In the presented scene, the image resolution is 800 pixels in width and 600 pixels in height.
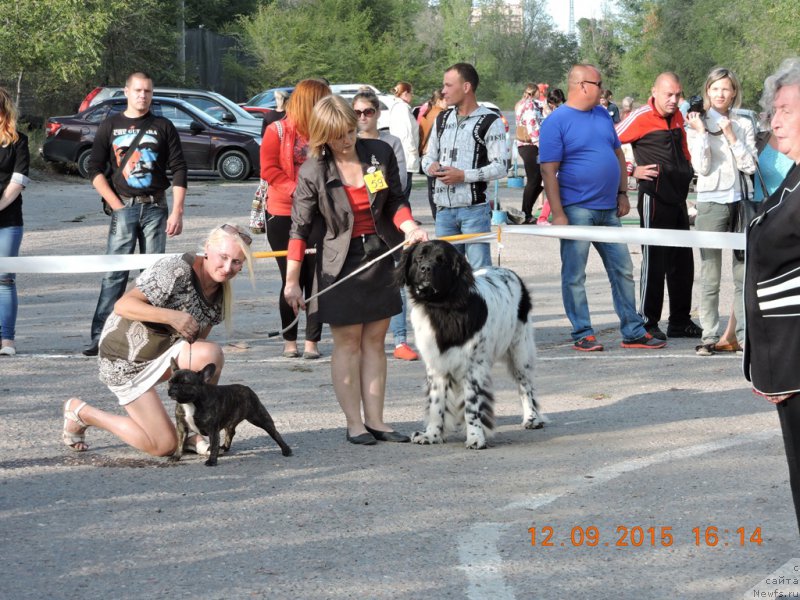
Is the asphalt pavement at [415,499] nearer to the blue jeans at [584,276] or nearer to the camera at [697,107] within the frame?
the blue jeans at [584,276]

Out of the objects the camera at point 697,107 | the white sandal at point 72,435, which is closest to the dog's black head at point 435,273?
the white sandal at point 72,435

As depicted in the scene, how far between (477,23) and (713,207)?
100 meters

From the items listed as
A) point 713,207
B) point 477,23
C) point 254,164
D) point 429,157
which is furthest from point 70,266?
point 477,23

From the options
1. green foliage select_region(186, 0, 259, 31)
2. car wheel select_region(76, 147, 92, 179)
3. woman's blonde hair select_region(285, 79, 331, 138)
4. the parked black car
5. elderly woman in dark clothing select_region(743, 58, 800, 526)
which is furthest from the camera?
green foliage select_region(186, 0, 259, 31)

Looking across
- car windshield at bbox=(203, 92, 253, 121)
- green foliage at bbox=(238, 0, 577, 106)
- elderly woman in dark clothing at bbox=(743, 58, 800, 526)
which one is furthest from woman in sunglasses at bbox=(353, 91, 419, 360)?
green foliage at bbox=(238, 0, 577, 106)

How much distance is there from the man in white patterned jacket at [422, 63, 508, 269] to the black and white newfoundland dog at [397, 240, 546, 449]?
6.88 feet

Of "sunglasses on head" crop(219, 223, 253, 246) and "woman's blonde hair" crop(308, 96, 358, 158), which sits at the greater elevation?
"woman's blonde hair" crop(308, 96, 358, 158)

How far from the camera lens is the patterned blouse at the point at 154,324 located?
655 cm

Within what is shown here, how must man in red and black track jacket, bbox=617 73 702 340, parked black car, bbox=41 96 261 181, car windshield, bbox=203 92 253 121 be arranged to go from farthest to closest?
car windshield, bbox=203 92 253 121 < parked black car, bbox=41 96 261 181 < man in red and black track jacket, bbox=617 73 702 340

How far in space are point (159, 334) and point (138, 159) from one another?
3226 millimetres

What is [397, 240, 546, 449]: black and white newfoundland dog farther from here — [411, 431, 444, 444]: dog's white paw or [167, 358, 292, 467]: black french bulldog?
[167, 358, 292, 467]: black french bulldog

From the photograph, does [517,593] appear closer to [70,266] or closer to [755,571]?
[755,571]

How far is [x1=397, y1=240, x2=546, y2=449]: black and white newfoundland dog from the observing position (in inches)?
266

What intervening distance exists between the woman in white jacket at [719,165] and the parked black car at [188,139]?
664 inches
